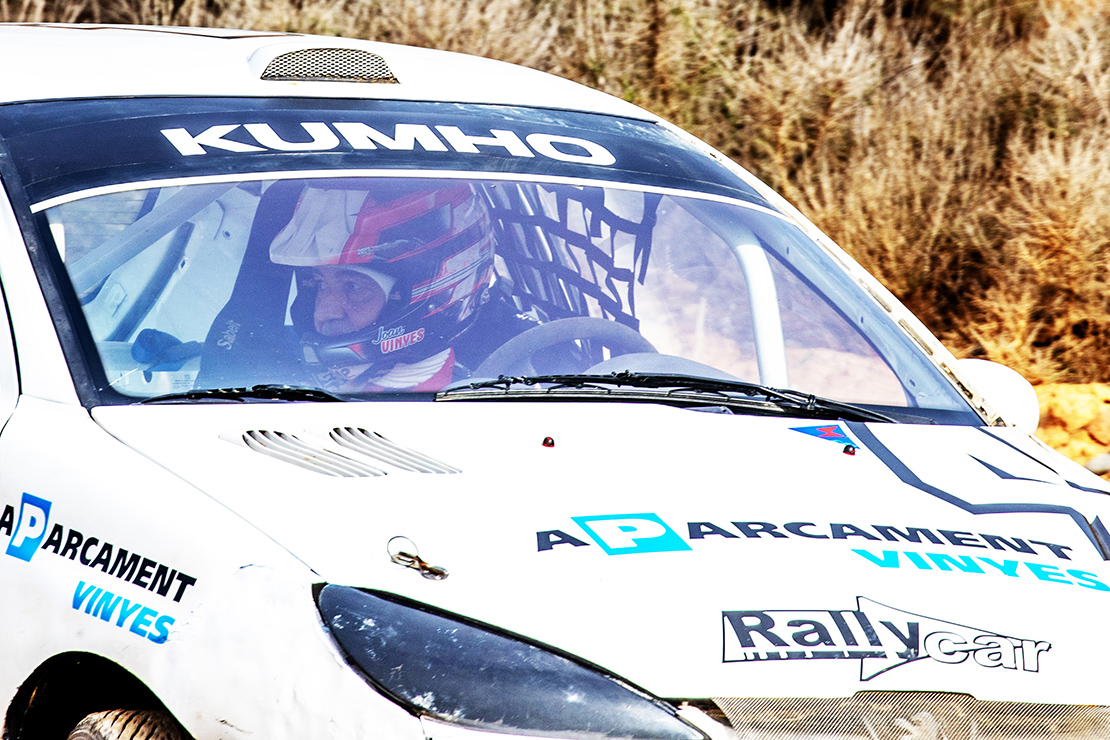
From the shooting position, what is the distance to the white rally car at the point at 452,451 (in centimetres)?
173

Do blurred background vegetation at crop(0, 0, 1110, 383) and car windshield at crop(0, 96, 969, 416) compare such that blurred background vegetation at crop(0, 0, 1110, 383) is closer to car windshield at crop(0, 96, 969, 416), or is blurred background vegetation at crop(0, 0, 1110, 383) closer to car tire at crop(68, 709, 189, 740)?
car windshield at crop(0, 96, 969, 416)

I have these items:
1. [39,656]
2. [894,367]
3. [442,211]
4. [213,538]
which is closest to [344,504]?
[213,538]

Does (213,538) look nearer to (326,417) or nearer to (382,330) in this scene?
(326,417)

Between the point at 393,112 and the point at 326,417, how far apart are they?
3.05ft


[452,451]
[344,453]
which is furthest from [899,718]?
[344,453]

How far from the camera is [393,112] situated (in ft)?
9.55

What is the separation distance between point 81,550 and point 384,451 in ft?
1.53

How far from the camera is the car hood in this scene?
68.6 inches

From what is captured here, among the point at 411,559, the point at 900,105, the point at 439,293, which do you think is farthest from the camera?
the point at 900,105

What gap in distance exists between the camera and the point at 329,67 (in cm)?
299

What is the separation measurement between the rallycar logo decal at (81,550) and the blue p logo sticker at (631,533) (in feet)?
1.82

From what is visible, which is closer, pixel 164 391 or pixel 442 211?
pixel 164 391

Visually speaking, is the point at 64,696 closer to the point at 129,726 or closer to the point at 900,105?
the point at 129,726

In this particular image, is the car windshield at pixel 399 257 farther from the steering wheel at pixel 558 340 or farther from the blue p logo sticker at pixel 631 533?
the blue p logo sticker at pixel 631 533
